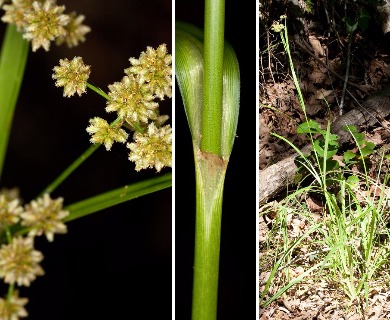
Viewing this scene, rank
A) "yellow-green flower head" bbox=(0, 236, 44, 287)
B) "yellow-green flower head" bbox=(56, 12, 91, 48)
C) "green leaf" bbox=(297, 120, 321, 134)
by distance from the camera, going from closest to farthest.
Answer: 1. "yellow-green flower head" bbox=(0, 236, 44, 287)
2. "yellow-green flower head" bbox=(56, 12, 91, 48)
3. "green leaf" bbox=(297, 120, 321, 134)

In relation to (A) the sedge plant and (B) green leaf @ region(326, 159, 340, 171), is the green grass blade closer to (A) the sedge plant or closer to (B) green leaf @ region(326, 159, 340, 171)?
(A) the sedge plant

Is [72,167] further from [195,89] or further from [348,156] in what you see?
[348,156]

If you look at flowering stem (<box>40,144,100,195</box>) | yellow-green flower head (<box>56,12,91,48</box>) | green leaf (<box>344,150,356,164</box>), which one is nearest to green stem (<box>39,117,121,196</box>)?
flowering stem (<box>40,144,100,195</box>)

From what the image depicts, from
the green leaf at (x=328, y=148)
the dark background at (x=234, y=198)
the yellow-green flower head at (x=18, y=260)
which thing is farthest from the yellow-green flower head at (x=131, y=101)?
the green leaf at (x=328, y=148)

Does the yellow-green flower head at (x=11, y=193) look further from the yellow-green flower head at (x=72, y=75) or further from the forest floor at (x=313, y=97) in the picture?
the forest floor at (x=313, y=97)

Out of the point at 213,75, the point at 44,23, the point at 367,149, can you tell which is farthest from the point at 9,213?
the point at 367,149

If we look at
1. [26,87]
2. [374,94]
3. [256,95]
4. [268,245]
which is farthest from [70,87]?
[374,94]

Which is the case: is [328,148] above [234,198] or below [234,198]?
above
